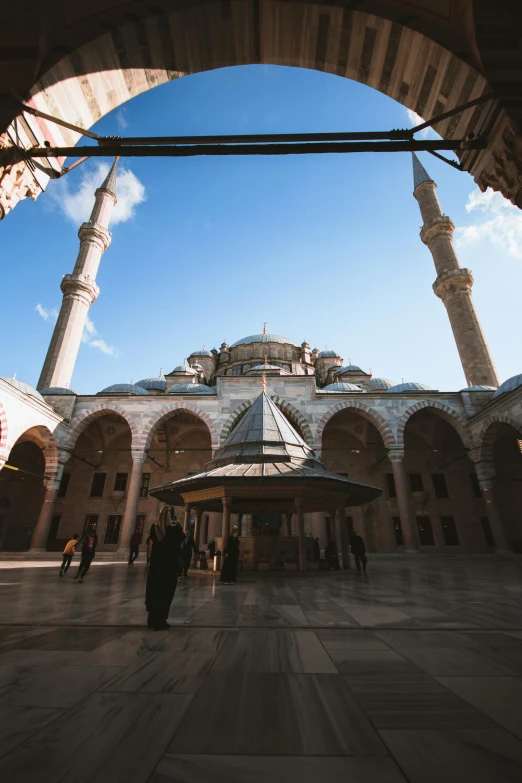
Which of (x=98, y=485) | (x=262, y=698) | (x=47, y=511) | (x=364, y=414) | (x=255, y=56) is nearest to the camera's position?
(x=262, y=698)

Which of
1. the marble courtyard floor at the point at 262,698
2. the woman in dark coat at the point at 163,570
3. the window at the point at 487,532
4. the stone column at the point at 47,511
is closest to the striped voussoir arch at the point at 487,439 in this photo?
the window at the point at 487,532

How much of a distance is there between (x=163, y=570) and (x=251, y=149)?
4542mm

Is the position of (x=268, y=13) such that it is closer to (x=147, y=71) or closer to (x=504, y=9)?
(x=147, y=71)

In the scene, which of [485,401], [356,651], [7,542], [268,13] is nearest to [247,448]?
[356,651]

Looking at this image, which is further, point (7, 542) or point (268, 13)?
point (7, 542)

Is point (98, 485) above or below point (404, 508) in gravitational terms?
above

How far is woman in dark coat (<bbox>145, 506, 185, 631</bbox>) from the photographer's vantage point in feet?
11.3

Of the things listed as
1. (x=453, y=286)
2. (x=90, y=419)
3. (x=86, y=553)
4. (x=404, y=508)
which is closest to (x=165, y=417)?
(x=90, y=419)

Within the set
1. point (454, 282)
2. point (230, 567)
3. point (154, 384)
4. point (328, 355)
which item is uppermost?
point (328, 355)

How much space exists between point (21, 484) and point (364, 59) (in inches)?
1018

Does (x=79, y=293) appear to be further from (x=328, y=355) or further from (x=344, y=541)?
(x=344, y=541)

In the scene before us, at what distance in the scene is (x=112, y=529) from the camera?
22.3 m

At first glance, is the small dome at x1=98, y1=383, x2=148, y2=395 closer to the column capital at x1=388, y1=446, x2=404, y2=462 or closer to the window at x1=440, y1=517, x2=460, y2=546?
the column capital at x1=388, y1=446, x2=404, y2=462

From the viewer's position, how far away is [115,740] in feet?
4.56
